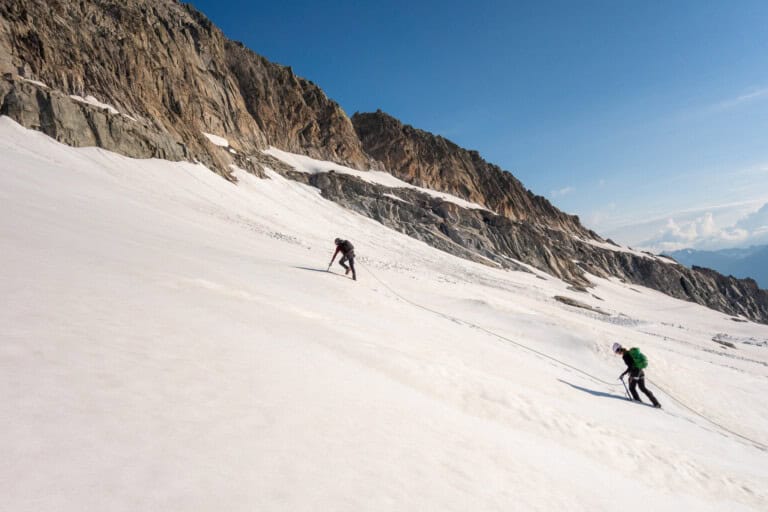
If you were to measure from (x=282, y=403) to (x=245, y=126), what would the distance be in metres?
71.7

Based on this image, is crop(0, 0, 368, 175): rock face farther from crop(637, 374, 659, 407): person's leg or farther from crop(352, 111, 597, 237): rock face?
crop(637, 374, 659, 407): person's leg

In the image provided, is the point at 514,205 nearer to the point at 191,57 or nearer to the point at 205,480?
the point at 191,57

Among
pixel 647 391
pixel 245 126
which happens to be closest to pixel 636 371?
pixel 647 391

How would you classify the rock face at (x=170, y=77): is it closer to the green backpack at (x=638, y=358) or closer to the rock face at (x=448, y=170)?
the rock face at (x=448, y=170)

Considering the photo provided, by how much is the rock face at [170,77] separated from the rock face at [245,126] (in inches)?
7.2

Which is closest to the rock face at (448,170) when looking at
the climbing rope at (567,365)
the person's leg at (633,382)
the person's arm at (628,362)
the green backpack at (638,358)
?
the climbing rope at (567,365)

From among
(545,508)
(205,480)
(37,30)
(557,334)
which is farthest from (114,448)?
(37,30)

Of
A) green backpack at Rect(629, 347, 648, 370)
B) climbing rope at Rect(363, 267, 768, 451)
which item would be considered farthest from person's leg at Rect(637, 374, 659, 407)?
climbing rope at Rect(363, 267, 768, 451)

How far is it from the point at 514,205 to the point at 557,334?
110 metres

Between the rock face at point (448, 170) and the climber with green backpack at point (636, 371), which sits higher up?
the rock face at point (448, 170)

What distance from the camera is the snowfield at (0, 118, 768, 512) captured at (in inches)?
94.5

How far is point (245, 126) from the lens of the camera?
6719 cm

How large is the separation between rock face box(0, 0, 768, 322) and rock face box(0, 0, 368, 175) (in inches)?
7.2

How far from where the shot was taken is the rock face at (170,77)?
104 feet
